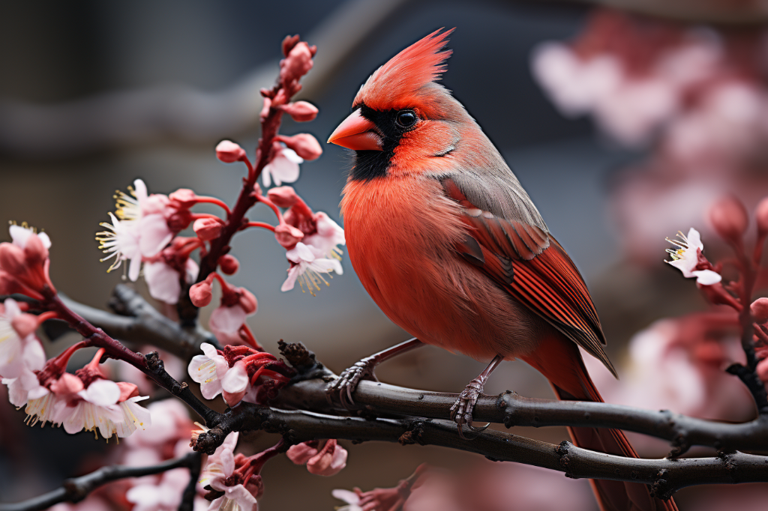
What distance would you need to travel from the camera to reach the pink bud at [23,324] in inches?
21.0

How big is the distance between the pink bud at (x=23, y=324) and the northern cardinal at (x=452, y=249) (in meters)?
0.31

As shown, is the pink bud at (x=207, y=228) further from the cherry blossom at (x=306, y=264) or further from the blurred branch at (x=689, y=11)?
the blurred branch at (x=689, y=11)

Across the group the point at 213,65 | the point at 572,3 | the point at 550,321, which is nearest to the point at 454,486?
the point at 550,321

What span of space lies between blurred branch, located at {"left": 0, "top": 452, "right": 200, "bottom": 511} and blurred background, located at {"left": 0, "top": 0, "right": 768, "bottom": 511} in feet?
1.55

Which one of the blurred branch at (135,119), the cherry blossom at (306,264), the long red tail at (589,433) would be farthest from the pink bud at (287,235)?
the blurred branch at (135,119)

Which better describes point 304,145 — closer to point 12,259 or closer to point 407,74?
point 407,74

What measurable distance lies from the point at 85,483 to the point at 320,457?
0.26 meters

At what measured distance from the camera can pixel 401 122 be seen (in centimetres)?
83

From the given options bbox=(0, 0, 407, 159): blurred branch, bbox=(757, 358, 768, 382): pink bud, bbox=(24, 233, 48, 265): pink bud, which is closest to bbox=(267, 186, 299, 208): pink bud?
bbox=(24, 233, 48, 265): pink bud

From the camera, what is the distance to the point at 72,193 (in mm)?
3023

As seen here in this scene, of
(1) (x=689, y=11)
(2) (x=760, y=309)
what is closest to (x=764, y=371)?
(2) (x=760, y=309)

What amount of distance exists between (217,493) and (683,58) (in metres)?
2.14

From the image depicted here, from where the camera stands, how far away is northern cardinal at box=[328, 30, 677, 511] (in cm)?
73

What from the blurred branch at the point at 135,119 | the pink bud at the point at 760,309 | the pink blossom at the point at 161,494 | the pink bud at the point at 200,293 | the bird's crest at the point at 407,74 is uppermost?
the blurred branch at the point at 135,119
